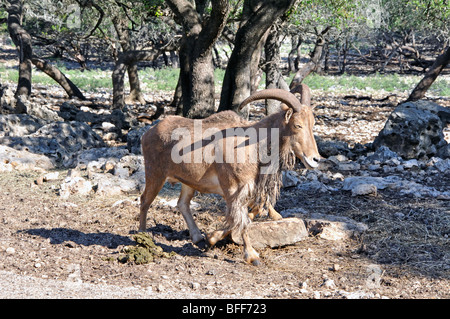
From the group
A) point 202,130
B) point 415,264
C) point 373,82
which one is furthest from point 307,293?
point 373,82

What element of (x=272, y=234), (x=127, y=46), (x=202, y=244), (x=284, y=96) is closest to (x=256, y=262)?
(x=272, y=234)

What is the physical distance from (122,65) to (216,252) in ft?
39.6

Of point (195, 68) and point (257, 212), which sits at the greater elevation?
point (195, 68)

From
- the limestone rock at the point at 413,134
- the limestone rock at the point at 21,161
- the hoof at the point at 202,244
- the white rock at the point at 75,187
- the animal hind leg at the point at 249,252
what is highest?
the limestone rock at the point at 413,134

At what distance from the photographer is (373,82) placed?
27.9 meters

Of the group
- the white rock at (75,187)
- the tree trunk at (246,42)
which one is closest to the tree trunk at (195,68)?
the tree trunk at (246,42)

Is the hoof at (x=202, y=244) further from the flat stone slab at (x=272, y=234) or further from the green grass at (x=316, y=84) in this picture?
the green grass at (x=316, y=84)

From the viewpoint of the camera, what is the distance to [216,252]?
590cm

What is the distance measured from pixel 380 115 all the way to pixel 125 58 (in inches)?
340

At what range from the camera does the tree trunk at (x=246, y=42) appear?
905 centimetres
